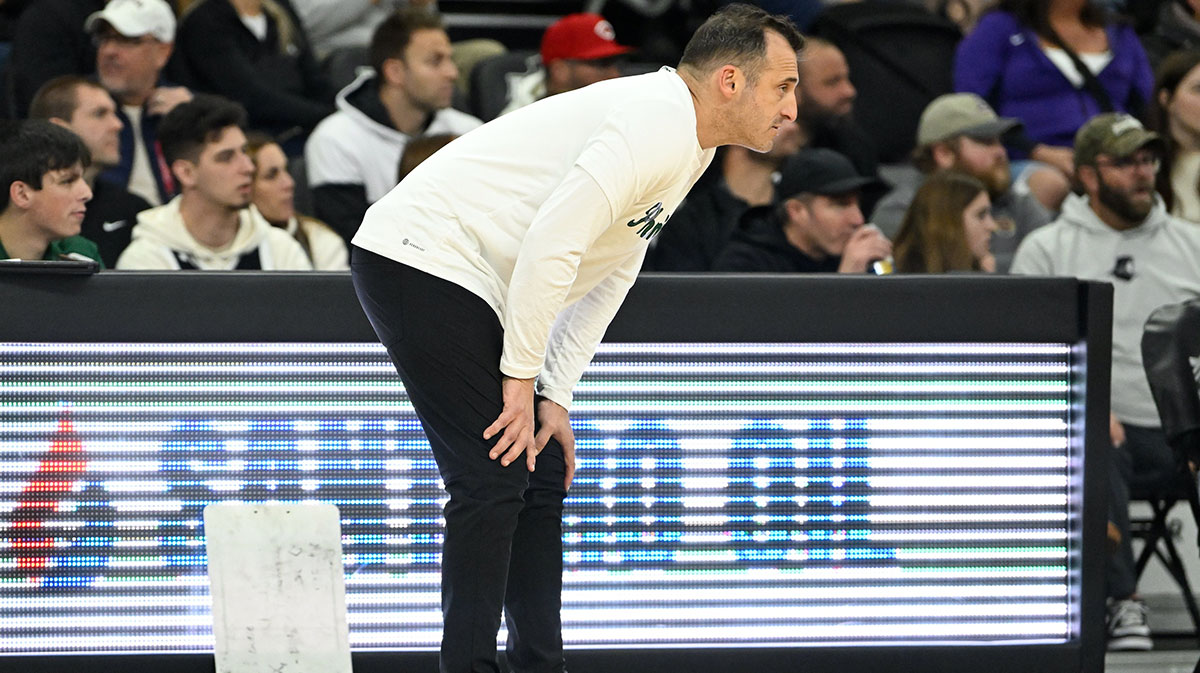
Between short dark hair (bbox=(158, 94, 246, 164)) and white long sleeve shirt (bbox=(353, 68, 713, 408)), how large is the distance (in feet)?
8.58

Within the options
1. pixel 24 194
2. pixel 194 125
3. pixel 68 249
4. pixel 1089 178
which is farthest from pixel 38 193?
pixel 1089 178

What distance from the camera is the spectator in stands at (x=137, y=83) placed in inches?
249

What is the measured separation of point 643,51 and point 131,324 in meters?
5.08

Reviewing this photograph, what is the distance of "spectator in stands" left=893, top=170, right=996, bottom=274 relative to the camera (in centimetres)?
544

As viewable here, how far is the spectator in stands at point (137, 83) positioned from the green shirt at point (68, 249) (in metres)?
1.70

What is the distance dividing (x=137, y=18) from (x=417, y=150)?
1.46 metres

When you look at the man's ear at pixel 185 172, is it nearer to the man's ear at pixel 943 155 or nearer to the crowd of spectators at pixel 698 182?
the crowd of spectators at pixel 698 182

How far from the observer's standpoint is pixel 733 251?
216 inches

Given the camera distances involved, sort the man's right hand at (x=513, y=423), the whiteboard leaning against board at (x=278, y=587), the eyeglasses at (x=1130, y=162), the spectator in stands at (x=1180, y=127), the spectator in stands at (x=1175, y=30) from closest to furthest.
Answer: the man's right hand at (x=513, y=423)
the whiteboard leaning against board at (x=278, y=587)
the eyeglasses at (x=1130, y=162)
the spectator in stands at (x=1180, y=127)
the spectator in stands at (x=1175, y=30)

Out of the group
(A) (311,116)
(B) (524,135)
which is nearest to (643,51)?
(A) (311,116)

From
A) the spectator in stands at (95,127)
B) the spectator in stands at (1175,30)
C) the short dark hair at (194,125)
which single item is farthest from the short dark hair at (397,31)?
the spectator in stands at (1175,30)

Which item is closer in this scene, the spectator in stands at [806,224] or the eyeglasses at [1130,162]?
the spectator in stands at [806,224]

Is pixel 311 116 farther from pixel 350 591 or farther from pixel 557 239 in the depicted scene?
pixel 557 239

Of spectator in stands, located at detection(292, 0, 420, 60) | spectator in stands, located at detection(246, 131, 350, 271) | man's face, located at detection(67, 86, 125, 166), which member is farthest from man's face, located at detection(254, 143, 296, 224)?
spectator in stands, located at detection(292, 0, 420, 60)
